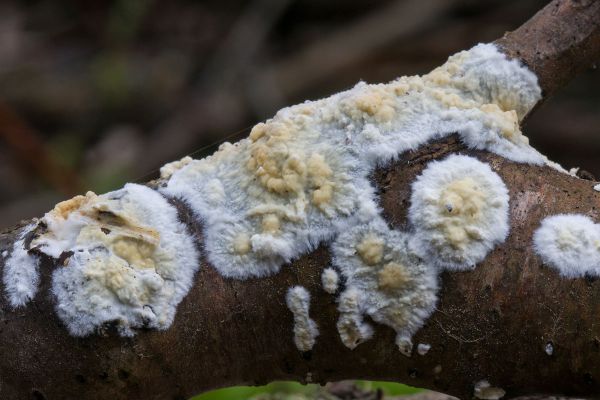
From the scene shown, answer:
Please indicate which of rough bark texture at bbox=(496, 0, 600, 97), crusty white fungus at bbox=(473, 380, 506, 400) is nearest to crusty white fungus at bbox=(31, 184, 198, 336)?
crusty white fungus at bbox=(473, 380, 506, 400)

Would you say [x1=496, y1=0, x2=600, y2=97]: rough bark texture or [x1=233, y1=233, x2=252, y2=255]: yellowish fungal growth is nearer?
[x1=233, y1=233, x2=252, y2=255]: yellowish fungal growth

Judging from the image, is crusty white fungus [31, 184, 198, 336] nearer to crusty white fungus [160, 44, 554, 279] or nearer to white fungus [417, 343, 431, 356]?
crusty white fungus [160, 44, 554, 279]

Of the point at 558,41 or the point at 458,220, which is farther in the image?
the point at 558,41

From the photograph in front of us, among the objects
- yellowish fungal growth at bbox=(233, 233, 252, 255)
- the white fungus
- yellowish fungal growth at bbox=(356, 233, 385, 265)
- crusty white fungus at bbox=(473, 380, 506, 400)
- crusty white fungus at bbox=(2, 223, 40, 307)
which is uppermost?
crusty white fungus at bbox=(2, 223, 40, 307)

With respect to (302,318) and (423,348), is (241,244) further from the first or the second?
(423,348)

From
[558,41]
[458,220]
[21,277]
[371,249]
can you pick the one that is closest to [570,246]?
[458,220]

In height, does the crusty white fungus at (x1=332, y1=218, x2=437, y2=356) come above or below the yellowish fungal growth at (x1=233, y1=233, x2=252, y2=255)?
below

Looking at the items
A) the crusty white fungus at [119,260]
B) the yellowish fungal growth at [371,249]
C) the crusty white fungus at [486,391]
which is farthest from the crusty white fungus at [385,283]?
Result: the crusty white fungus at [119,260]
